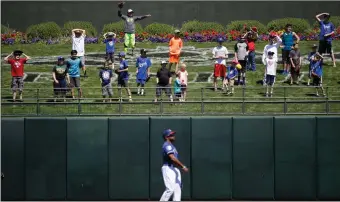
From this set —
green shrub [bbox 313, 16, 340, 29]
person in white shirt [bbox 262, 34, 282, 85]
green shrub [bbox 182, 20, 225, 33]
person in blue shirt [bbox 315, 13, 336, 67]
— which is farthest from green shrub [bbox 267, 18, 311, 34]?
person in white shirt [bbox 262, 34, 282, 85]

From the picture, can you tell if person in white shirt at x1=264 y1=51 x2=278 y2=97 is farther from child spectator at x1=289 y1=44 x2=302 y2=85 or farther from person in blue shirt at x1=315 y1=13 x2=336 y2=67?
person in blue shirt at x1=315 y1=13 x2=336 y2=67

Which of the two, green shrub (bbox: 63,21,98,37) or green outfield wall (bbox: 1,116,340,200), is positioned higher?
green shrub (bbox: 63,21,98,37)

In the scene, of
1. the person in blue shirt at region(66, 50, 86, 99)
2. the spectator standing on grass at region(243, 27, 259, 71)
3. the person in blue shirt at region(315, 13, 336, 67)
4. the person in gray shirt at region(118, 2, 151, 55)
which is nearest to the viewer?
the person in blue shirt at region(66, 50, 86, 99)

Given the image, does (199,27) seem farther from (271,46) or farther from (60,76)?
(60,76)

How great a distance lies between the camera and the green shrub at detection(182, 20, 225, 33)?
140ft

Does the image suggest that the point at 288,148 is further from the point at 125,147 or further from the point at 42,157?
the point at 42,157

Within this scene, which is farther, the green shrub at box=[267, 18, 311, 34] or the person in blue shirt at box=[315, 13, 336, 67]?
the green shrub at box=[267, 18, 311, 34]

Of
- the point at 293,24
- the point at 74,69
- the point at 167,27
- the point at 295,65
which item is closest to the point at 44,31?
the point at 167,27

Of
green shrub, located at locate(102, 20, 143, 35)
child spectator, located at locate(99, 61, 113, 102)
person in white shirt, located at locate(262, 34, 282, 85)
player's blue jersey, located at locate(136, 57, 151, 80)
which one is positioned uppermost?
green shrub, located at locate(102, 20, 143, 35)

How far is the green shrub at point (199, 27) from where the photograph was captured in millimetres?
42719

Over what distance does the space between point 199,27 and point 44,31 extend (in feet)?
20.7

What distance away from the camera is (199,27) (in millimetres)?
42719

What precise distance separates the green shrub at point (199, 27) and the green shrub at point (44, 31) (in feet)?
17.2

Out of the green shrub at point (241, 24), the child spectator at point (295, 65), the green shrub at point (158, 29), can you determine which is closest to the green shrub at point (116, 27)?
the green shrub at point (158, 29)
